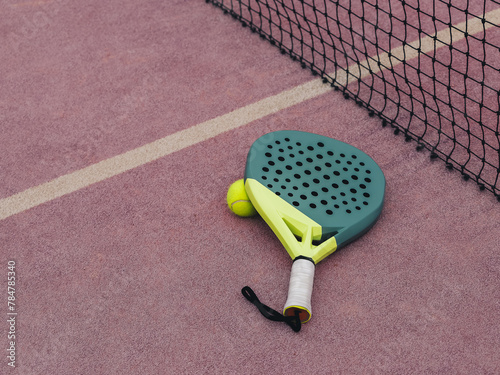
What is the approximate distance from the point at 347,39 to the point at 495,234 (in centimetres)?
102

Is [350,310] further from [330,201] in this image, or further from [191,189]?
[191,189]

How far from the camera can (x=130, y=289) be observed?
153 centimetres

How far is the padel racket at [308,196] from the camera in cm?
148

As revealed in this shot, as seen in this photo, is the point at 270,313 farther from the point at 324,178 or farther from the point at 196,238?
the point at 324,178

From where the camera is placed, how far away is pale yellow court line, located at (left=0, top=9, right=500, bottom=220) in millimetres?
1746

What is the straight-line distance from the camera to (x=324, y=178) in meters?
1.63

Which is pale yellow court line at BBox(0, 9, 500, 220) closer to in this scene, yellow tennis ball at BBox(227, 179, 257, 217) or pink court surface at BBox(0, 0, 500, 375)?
pink court surface at BBox(0, 0, 500, 375)

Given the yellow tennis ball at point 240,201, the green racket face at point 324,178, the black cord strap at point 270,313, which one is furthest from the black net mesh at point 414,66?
the black cord strap at point 270,313

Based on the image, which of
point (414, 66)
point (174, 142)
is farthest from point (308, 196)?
point (414, 66)

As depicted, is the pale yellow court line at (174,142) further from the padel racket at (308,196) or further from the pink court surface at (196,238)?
the padel racket at (308,196)

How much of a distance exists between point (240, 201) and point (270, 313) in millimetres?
333

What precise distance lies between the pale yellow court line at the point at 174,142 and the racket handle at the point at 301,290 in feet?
2.05

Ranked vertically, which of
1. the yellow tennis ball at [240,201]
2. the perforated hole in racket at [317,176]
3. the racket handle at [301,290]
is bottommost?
the racket handle at [301,290]

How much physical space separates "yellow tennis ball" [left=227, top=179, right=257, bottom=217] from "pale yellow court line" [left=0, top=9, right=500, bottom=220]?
1.01 ft
